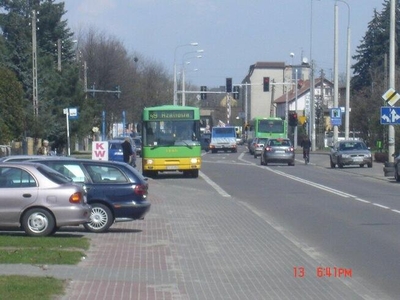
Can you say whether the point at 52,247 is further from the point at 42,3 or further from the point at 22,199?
the point at 42,3

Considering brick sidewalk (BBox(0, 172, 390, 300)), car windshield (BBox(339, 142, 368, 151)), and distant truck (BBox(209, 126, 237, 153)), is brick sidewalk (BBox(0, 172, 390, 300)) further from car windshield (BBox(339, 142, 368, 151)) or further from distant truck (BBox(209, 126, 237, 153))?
distant truck (BBox(209, 126, 237, 153))

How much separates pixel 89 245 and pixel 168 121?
923 inches

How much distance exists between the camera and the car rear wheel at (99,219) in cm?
1836

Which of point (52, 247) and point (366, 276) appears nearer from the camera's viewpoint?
point (366, 276)

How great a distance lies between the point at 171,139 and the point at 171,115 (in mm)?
1019

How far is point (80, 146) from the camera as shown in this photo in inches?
3049

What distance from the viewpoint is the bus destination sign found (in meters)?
39.0

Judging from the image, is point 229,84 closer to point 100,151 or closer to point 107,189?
point 100,151

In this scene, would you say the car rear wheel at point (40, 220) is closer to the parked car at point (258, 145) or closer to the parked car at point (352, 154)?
the parked car at point (352, 154)

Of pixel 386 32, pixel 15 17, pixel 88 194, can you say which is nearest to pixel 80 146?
pixel 15 17

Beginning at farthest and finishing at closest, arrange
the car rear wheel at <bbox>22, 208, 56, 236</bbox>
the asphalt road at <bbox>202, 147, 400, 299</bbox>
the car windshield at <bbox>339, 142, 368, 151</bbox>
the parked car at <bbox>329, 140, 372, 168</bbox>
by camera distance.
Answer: the car windshield at <bbox>339, 142, 368, 151</bbox> < the parked car at <bbox>329, 140, 372, 168</bbox> < the car rear wheel at <bbox>22, 208, 56, 236</bbox> < the asphalt road at <bbox>202, 147, 400, 299</bbox>
